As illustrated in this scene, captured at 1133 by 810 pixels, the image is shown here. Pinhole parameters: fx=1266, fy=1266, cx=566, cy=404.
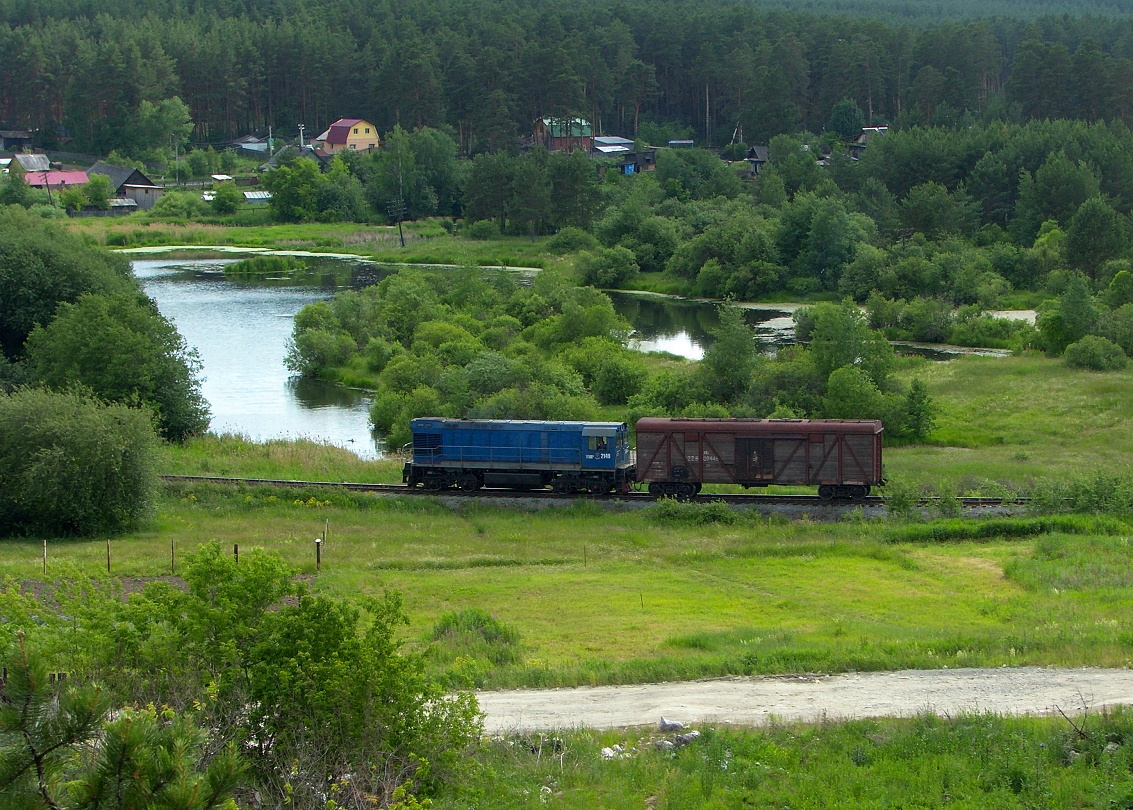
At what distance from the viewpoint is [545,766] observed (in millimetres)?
17953

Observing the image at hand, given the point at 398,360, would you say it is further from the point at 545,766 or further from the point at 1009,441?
the point at 545,766

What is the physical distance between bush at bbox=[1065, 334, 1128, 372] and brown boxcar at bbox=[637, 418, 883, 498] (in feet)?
96.4

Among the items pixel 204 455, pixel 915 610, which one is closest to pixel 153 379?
pixel 204 455

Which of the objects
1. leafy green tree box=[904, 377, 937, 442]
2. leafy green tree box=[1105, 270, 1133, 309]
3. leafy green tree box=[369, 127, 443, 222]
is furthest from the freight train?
leafy green tree box=[369, 127, 443, 222]

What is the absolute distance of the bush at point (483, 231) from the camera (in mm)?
126812

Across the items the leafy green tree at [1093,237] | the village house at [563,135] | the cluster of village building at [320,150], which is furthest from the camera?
the village house at [563,135]

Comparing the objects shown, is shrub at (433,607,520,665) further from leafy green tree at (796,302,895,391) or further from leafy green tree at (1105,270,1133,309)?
leafy green tree at (1105,270,1133,309)

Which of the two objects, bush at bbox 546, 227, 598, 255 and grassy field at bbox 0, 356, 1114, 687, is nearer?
grassy field at bbox 0, 356, 1114, 687

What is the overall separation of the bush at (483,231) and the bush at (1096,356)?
2763 inches

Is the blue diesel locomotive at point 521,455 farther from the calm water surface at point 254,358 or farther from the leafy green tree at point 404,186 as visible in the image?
the leafy green tree at point 404,186

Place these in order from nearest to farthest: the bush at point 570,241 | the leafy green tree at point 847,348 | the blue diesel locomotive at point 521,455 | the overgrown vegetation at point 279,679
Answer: the overgrown vegetation at point 279,679, the blue diesel locomotive at point 521,455, the leafy green tree at point 847,348, the bush at point 570,241

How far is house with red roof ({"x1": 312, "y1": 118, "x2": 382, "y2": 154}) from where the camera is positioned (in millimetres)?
160125

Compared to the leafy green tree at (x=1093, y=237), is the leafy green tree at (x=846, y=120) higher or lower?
higher

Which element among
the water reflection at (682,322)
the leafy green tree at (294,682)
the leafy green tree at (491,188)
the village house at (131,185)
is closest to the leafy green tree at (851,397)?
the water reflection at (682,322)
